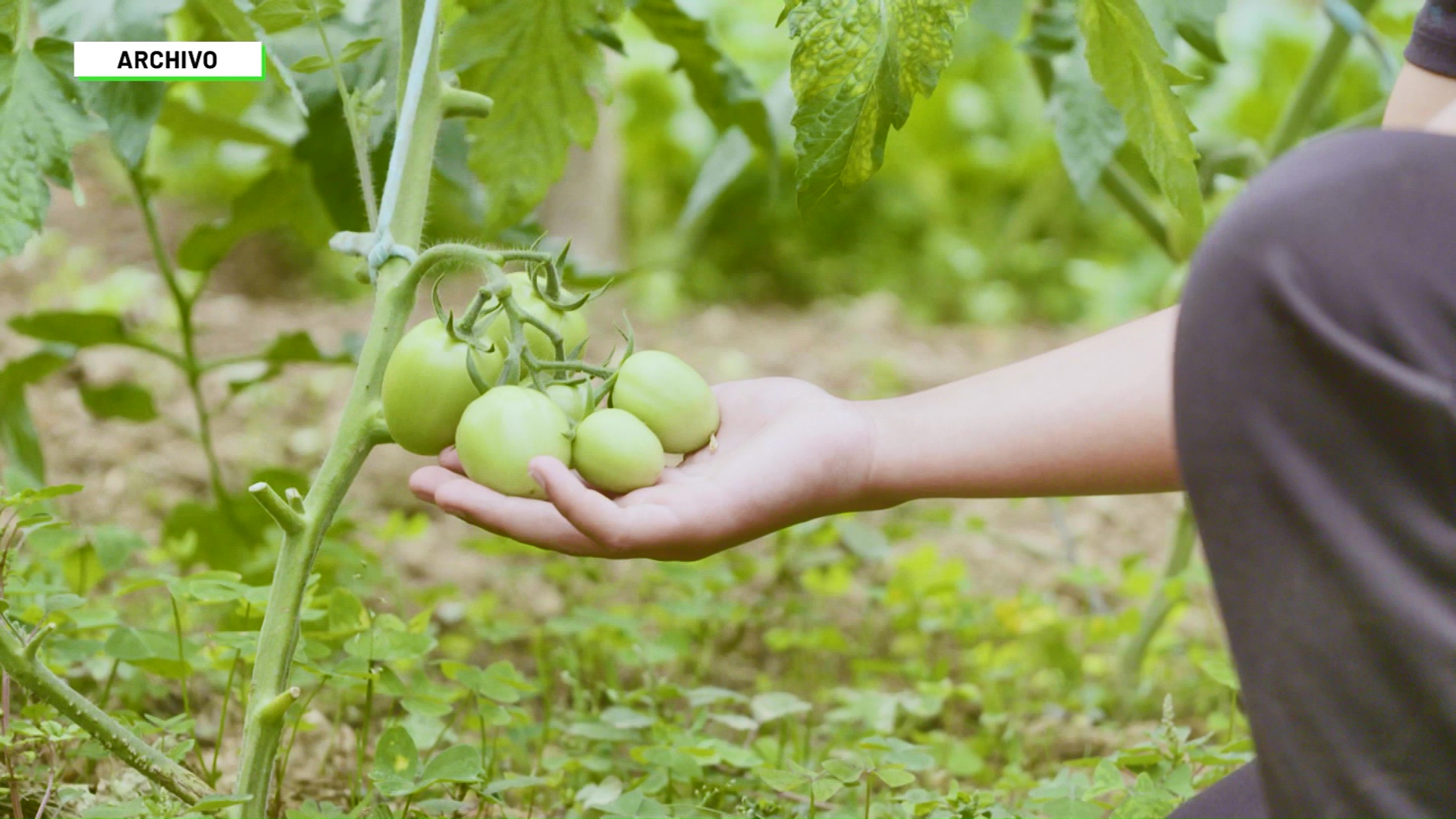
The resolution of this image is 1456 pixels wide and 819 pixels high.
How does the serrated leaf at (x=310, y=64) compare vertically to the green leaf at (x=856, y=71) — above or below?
above

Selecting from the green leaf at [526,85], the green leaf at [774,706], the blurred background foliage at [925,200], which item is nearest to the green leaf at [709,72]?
the green leaf at [526,85]

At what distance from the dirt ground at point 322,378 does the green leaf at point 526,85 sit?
2.25ft

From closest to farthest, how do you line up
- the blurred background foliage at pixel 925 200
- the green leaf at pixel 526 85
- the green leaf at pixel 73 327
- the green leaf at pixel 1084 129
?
the green leaf at pixel 526 85, the green leaf at pixel 1084 129, the green leaf at pixel 73 327, the blurred background foliage at pixel 925 200

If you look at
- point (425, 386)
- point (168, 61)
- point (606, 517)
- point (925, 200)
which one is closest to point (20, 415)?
point (168, 61)

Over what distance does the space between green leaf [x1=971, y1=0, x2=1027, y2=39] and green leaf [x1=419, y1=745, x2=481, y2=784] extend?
2.11ft

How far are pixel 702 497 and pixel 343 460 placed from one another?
9.0 inches

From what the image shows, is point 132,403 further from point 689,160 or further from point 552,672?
point 689,160

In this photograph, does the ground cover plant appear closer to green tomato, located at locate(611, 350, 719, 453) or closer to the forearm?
green tomato, located at locate(611, 350, 719, 453)

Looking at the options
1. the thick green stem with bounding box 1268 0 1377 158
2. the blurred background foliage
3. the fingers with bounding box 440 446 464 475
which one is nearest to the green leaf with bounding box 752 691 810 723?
the fingers with bounding box 440 446 464 475

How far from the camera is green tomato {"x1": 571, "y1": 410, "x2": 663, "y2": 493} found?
0.86m

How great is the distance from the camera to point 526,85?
100 centimetres

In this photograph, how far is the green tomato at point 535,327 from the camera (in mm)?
884

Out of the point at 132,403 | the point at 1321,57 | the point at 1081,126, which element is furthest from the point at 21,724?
the point at 1321,57

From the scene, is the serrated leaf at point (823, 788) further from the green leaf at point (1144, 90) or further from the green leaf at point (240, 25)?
the green leaf at point (240, 25)
